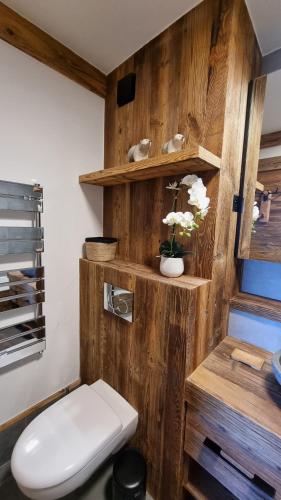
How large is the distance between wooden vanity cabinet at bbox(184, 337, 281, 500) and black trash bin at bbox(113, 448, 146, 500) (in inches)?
8.3

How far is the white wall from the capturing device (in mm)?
1117

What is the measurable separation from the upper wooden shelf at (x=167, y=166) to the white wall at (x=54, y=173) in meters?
0.26

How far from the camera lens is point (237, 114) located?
3.37ft

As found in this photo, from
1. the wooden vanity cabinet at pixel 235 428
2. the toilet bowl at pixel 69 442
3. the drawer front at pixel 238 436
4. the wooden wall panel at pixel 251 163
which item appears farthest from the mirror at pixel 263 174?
the toilet bowl at pixel 69 442

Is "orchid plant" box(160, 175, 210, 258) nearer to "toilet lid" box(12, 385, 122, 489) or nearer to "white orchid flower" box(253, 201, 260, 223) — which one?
"white orchid flower" box(253, 201, 260, 223)

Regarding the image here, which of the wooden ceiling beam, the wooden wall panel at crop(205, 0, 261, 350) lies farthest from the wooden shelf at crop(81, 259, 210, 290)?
the wooden ceiling beam

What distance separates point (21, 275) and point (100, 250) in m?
0.46

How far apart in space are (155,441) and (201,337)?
59 cm

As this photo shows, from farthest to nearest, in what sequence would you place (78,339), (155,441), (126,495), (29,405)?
(78,339) → (29,405) → (155,441) → (126,495)

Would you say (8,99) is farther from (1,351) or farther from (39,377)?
(39,377)

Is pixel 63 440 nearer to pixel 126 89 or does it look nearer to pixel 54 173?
pixel 54 173

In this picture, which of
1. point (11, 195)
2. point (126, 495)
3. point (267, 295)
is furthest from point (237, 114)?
point (126, 495)

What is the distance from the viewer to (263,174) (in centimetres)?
111

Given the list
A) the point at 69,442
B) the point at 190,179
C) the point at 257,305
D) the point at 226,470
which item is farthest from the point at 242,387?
the point at 190,179
